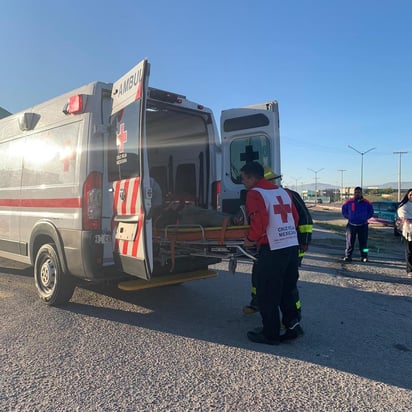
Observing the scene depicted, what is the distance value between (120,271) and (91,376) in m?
1.41

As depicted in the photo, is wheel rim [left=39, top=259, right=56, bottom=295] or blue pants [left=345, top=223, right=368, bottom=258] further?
blue pants [left=345, top=223, right=368, bottom=258]

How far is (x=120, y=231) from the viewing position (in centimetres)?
432

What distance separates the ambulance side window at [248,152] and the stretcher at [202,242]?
9.08 feet

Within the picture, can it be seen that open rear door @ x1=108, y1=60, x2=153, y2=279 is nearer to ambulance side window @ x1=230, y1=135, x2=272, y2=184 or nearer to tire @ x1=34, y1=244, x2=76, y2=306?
tire @ x1=34, y1=244, x2=76, y2=306

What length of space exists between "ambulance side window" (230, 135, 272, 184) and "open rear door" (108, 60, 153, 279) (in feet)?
10.3

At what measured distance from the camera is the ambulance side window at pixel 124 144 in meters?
4.01

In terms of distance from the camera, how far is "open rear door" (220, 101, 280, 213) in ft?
22.5

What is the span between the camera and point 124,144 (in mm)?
4207

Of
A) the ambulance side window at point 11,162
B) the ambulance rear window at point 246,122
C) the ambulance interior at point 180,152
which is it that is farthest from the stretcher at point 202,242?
the ambulance rear window at point 246,122

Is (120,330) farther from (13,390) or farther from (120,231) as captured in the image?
(13,390)

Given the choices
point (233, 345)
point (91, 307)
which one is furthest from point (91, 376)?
point (91, 307)

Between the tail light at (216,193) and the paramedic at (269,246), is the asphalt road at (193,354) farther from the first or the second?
the tail light at (216,193)

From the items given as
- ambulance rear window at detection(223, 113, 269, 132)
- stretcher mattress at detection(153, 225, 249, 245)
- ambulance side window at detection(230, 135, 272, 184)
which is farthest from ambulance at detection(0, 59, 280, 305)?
ambulance rear window at detection(223, 113, 269, 132)

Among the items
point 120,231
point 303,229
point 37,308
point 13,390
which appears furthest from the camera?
point 37,308
